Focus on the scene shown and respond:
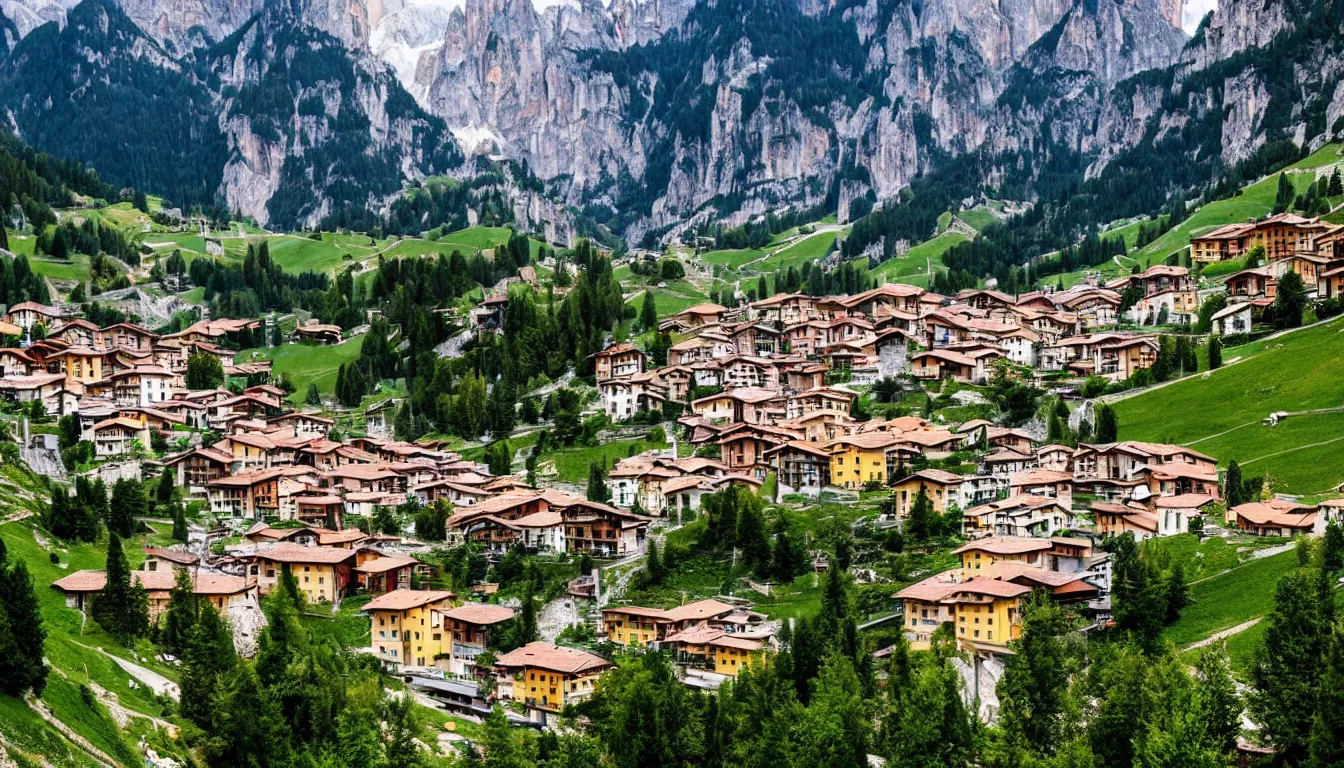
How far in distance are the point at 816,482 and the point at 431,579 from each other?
91.0 feet

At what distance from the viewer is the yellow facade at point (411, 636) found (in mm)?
95188

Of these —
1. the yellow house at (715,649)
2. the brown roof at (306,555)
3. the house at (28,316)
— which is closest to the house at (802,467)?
the yellow house at (715,649)

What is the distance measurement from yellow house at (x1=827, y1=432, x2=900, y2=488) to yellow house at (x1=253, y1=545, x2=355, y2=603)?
34.0 meters

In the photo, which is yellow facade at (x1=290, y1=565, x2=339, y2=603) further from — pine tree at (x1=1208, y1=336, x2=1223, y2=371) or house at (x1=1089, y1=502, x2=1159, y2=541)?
pine tree at (x1=1208, y1=336, x2=1223, y2=371)

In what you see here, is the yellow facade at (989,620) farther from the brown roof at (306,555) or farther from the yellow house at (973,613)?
the brown roof at (306,555)

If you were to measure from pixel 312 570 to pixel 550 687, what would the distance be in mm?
22817

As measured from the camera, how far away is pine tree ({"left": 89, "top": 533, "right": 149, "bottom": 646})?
266 ft

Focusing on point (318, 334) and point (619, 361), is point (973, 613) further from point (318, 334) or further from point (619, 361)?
point (318, 334)

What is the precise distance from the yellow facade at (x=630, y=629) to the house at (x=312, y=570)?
61.0ft

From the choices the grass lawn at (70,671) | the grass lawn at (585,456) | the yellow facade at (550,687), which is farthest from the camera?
the grass lawn at (585,456)

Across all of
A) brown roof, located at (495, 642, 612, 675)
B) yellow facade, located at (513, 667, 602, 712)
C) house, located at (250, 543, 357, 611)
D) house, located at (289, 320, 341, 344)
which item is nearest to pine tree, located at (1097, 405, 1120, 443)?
brown roof, located at (495, 642, 612, 675)

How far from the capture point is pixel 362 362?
566ft

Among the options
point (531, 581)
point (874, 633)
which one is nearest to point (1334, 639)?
point (874, 633)

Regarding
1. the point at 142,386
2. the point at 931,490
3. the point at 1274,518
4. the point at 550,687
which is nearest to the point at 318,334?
the point at 142,386
